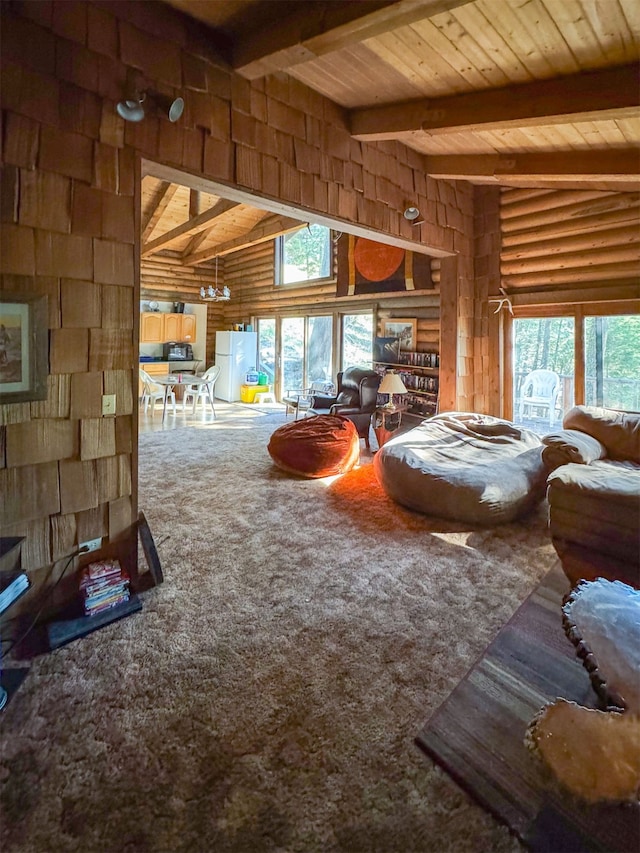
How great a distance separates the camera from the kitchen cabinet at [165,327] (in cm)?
1040

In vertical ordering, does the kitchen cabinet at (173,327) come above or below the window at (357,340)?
above

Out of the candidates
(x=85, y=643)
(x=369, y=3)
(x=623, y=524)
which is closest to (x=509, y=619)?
(x=623, y=524)

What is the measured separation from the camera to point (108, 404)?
2.34 metres

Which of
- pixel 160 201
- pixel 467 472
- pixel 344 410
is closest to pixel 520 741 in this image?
pixel 467 472

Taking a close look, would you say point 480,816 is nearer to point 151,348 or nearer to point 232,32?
point 232,32

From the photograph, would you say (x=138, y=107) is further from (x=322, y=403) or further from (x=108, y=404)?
(x=322, y=403)

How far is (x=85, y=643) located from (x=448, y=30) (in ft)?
12.4

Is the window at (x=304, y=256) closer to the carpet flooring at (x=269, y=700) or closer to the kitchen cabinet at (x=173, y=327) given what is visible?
the kitchen cabinet at (x=173, y=327)

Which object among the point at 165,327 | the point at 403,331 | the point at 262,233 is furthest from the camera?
the point at 165,327

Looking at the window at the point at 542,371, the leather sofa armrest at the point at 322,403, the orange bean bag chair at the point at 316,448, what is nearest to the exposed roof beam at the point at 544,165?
the window at the point at 542,371

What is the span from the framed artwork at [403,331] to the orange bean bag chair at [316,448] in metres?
2.53

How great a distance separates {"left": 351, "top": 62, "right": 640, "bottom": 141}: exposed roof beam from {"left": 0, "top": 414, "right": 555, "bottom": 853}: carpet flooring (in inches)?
112

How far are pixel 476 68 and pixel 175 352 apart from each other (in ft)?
30.2

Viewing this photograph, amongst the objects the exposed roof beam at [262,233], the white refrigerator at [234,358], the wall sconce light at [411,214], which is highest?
the exposed roof beam at [262,233]
